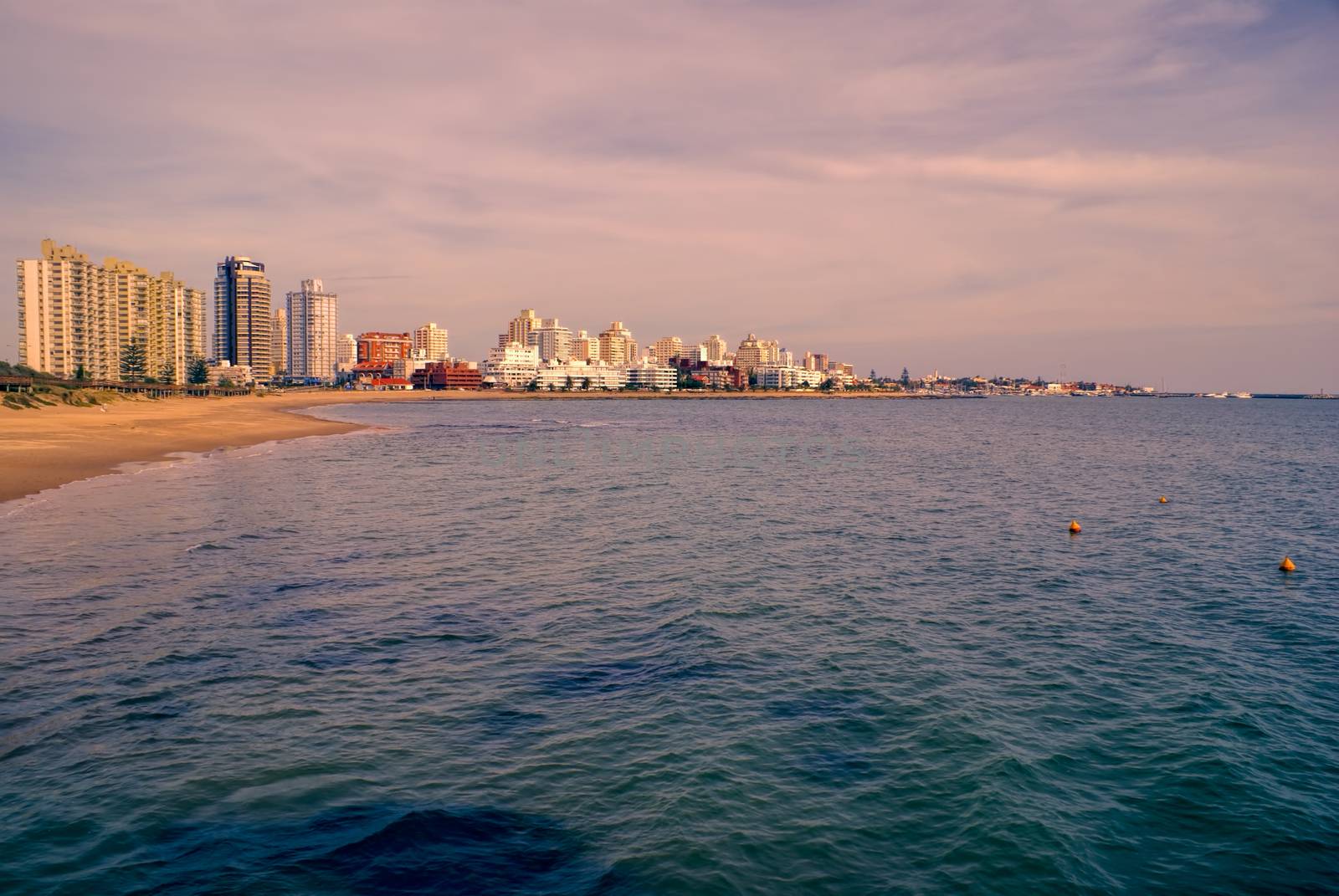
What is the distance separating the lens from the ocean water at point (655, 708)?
11867 mm

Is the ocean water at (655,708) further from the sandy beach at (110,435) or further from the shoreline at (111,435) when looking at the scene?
the sandy beach at (110,435)

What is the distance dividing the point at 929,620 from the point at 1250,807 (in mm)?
10207

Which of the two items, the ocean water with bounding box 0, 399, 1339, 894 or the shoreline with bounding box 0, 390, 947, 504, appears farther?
the shoreline with bounding box 0, 390, 947, 504

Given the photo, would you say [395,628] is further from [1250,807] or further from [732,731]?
[1250,807]

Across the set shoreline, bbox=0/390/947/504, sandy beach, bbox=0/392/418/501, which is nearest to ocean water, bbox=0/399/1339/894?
shoreline, bbox=0/390/947/504

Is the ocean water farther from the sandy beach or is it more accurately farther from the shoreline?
the sandy beach

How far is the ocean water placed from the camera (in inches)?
467

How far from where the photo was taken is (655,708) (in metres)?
17.0

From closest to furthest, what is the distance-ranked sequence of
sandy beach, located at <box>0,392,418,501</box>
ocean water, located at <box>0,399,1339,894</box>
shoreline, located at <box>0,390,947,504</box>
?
ocean water, located at <box>0,399,1339,894</box>
shoreline, located at <box>0,390,947,504</box>
sandy beach, located at <box>0,392,418,501</box>

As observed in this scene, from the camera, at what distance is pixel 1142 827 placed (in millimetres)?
13016

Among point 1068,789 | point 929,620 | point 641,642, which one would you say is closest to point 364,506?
point 641,642

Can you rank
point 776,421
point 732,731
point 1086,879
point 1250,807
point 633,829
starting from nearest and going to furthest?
point 1086,879 < point 633,829 < point 1250,807 < point 732,731 < point 776,421

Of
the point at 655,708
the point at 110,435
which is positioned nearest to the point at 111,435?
the point at 110,435

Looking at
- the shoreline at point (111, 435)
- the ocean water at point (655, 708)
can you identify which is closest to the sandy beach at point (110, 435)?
the shoreline at point (111, 435)
